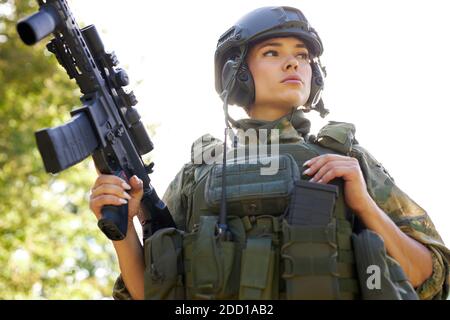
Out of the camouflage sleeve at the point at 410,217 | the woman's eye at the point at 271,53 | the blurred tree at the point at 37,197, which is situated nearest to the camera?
the camouflage sleeve at the point at 410,217

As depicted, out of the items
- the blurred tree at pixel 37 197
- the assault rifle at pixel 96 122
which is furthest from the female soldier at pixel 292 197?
the blurred tree at pixel 37 197

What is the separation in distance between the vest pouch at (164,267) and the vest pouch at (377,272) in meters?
0.73

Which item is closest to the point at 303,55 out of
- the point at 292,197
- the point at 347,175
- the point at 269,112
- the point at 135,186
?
the point at 269,112

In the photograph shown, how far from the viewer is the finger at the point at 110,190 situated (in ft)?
9.87

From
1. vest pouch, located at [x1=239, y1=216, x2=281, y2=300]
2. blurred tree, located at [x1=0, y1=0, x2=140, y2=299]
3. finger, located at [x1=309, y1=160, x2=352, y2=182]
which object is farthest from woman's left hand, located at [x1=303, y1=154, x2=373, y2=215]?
blurred tree, located at [x1=0, y1=0, x2=140, y2=299]

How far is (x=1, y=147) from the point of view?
374 inches

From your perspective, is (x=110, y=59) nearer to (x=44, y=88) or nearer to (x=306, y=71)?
(x=306, y=71)

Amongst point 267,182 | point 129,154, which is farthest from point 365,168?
point 129,154

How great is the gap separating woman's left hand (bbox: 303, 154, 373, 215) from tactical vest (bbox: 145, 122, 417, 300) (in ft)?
0.14

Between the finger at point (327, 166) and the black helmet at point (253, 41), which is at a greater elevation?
the black helmet at point (253, 41)

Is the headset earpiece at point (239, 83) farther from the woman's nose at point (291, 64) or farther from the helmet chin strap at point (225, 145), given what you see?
the woman's nose at point (291, 64)

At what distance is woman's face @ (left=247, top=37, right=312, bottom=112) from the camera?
3.44m

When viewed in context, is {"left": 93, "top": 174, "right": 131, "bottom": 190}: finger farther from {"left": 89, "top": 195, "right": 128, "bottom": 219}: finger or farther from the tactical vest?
the tactical vest
